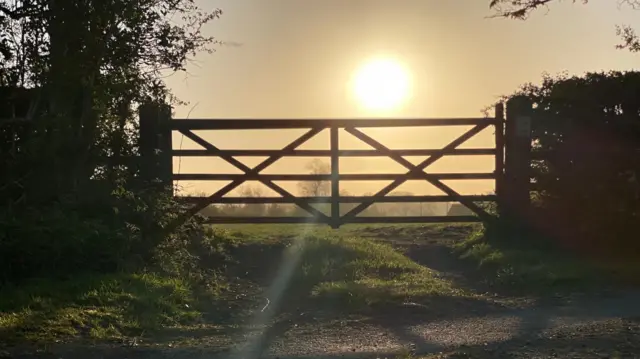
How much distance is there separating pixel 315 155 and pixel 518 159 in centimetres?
384

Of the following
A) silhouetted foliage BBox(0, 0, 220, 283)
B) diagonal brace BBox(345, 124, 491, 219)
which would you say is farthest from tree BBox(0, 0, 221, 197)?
diagonal brace BBox(345, 124, 491, 219)

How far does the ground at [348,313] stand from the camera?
660 cm

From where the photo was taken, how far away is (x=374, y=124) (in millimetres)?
13703

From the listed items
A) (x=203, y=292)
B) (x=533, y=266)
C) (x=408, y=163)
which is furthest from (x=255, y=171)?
(x=533, y=266)

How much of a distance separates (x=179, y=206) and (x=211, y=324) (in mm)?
5128

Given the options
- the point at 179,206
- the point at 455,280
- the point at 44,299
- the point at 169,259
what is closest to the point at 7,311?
the point at 44,299

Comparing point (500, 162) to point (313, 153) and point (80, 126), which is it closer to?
point (313, 153)

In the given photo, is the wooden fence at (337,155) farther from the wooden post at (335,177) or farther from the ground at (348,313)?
the ground at (348,313)

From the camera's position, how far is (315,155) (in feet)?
45.1


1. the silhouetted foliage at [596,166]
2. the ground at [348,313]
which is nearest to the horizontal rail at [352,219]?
the ground at [348,313]

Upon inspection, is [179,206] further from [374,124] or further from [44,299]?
[44,299]

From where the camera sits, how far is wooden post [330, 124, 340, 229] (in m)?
13.7

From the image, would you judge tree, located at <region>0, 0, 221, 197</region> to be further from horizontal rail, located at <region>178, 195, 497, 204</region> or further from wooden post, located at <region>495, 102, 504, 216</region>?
wooden post, located at <region>495, 102, 504, 216</region>

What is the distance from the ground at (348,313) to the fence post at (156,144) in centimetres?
243
